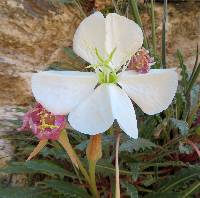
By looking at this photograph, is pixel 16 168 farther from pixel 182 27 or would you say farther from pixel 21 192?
pixel 182 27

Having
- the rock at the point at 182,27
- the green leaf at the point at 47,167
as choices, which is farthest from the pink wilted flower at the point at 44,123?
the rock at the point at 182,27

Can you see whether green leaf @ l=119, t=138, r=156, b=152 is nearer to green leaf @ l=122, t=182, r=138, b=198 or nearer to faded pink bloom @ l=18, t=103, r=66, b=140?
green leaf @ l=122, t=182, r=138, b=198

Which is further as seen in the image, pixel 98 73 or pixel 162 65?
pixel 162 65

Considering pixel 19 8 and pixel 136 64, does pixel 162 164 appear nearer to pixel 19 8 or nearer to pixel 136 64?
pixel 136 64

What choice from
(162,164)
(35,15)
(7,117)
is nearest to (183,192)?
(162,164)

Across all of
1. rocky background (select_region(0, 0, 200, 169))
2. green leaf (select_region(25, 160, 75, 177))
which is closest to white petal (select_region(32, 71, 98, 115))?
green leaf (select_region(25, 160, 75, 177))

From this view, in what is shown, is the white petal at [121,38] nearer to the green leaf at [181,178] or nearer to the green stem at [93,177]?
the green stem at [93,177]
